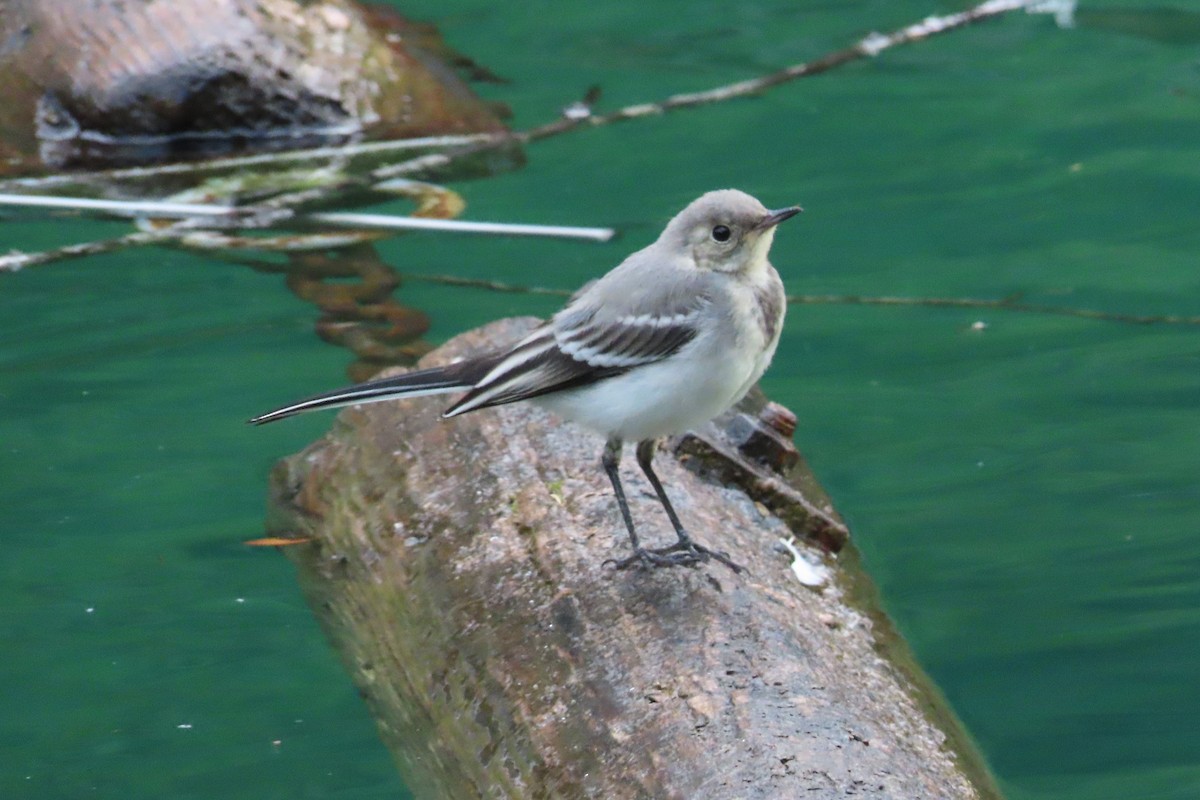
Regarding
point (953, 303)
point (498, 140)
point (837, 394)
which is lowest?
point (837, 394)

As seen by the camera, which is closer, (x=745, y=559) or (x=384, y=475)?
(x=745, y=559)

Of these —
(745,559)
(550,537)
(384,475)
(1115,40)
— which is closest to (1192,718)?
(745,559)

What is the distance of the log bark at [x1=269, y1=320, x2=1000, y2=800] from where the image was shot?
332 centimetres

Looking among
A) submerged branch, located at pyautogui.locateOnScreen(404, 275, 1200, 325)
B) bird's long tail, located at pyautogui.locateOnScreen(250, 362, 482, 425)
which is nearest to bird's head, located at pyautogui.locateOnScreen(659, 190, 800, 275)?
bird's long tail, located at pyautogui.locateOnScreen(250, 362, 482, 425)

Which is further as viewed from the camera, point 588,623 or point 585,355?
point 585,355

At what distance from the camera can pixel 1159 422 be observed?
20.9 feet

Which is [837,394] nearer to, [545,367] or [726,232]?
[726,232]

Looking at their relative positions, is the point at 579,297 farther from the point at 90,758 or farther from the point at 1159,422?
the point at 1159,422

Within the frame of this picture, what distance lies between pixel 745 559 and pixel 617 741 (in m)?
0.98

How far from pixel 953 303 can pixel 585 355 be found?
333 cm

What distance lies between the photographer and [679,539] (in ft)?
13.7

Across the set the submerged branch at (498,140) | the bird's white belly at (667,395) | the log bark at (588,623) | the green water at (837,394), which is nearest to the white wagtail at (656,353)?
the bird's white belly at (667,395)

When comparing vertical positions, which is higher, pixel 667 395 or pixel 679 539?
pixel 667 395

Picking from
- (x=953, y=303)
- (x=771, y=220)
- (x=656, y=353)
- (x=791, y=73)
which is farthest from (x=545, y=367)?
(x=791, y=73)
